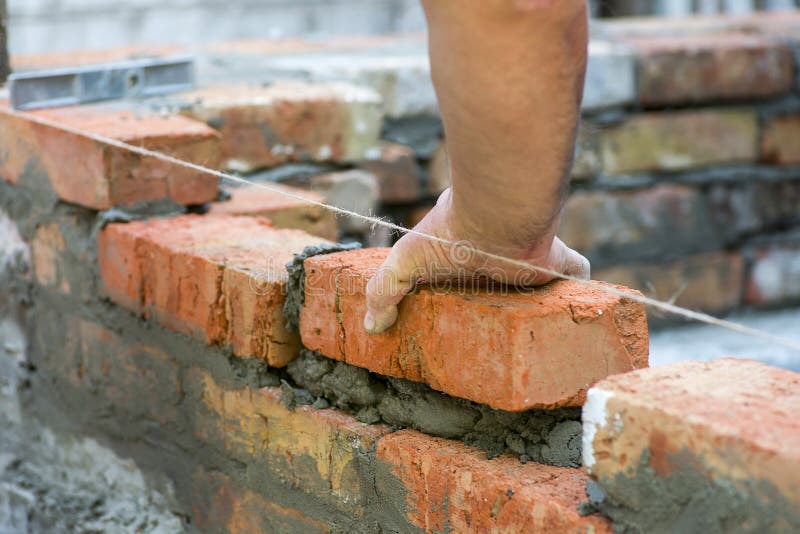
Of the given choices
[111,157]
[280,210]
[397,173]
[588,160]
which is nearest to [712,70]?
[588,160]

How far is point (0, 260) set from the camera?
295cm

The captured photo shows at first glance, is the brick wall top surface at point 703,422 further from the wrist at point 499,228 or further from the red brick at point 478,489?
the wrist at point 499,228

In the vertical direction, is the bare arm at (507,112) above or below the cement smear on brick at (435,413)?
above

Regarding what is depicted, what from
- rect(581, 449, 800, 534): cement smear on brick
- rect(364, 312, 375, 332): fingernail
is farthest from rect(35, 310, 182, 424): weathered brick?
rect(581, 449, 800, 534): cement smear on brick

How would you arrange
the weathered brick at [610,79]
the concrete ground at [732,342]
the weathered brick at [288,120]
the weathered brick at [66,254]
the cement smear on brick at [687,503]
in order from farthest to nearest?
1. the weathered brick at [610,79]
2. the concrete ground at [732,342]
3. the weathered brick at [288,120]
4. the weathered brick at [66,254]
5. the cement smear on brick at [687,503]

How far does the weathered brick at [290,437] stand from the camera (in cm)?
186

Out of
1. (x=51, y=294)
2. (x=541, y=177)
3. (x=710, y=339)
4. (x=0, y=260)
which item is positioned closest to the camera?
(x=541, y=177)

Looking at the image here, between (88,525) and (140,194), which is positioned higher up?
(140,194)

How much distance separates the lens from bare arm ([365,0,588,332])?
131cm

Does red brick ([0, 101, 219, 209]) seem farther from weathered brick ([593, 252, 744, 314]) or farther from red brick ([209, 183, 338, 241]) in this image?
weathered brick ([593, 252, 744, 314])

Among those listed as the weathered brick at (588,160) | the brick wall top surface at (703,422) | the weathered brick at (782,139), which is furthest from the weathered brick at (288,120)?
the weathered brick at (782,139)

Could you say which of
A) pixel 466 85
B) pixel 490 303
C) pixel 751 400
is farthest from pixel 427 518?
pixel 466 85

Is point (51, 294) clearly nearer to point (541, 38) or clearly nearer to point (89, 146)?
point (89, 146)

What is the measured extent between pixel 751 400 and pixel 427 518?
59 centimetres
